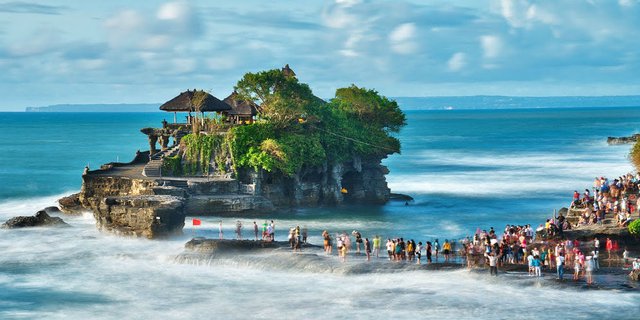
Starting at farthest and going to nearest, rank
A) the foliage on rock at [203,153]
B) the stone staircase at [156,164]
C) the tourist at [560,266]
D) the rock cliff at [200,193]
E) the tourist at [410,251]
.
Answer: the foliage on rock at [203,153] → the stone staircase at [156,164] → the rock cliff at [200,193] → the tourist at [410,251] → the tourist at [560,266]

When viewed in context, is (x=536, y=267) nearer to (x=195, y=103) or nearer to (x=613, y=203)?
(x=613, y=203)

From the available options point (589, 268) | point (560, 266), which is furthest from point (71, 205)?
point (589, 268)

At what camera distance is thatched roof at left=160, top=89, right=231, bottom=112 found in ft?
211

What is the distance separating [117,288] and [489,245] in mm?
16660

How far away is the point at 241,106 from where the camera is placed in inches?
2675

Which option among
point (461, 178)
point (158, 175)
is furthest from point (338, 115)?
point (461, 178)

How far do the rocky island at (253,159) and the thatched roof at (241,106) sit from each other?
0.07 metres

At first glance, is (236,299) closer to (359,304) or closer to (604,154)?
(359,304)

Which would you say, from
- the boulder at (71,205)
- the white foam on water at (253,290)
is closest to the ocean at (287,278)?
the white foam on water at (253,290)

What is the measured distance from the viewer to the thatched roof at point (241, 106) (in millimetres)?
67188

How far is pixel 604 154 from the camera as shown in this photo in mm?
115000

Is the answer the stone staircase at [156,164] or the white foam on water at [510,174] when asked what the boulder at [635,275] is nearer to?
the stone staircase at [156,164]

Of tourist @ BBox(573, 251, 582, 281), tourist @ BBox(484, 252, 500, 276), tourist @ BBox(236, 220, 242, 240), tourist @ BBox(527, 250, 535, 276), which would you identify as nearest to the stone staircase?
tourist @ BBox(236, 220, 242, 240)

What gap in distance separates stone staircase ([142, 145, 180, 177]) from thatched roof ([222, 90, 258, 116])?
17.0 feet
